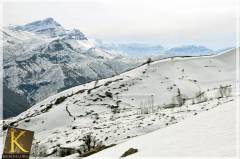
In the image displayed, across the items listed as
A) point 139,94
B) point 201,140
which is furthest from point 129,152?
point 139,94

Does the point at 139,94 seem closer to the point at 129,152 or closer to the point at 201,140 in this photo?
the point at 129,152

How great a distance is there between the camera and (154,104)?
69562 mm

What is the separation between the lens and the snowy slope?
1606 cm

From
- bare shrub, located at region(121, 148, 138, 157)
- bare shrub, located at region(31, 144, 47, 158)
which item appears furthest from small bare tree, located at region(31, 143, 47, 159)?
bare shrub, located at region(121, 148, 138, 157)

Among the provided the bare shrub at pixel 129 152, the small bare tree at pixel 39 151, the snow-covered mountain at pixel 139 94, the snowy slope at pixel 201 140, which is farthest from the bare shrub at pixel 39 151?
the bare shrub at pixel 129 152

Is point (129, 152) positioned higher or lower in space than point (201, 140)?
lower

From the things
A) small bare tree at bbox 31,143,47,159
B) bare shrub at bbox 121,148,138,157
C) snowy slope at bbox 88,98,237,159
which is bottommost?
small bare tree at bbox 31,143,47,159

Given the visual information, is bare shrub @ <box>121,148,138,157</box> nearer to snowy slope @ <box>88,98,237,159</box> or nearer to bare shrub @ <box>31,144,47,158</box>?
snowy slope @ <box>88,98,237,159</box>

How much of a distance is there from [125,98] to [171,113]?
1070 inches

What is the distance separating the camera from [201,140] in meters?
18.2

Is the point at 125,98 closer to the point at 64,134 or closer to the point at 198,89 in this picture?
the point at 198,89

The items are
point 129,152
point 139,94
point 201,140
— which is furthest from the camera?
point 139,94

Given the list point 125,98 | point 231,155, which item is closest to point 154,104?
point 125,98

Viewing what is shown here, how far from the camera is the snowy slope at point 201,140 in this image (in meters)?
16.1
